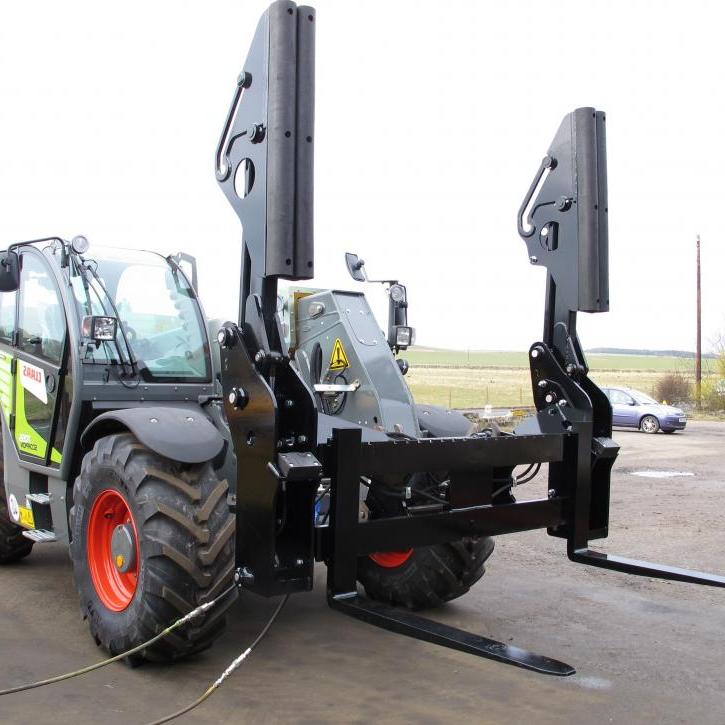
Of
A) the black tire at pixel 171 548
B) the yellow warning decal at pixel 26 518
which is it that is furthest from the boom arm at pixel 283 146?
the yellow warning decal at pixel 26 518

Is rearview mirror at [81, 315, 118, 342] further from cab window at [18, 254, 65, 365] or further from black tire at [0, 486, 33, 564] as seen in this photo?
black tire at [0, 486, 33, 564]

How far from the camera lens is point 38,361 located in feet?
18.9

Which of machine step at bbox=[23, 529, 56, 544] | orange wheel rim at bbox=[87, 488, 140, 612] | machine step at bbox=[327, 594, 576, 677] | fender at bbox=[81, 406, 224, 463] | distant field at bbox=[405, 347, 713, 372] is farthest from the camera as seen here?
distant field at bbox=[405, 347, 713, 372]

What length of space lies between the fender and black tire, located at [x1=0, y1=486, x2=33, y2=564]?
207 cm

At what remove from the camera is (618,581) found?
681cm

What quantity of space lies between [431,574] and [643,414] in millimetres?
20144

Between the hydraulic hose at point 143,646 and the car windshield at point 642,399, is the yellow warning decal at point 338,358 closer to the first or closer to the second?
the hydraulic hose at point 143,646

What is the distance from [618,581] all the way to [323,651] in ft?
9.80

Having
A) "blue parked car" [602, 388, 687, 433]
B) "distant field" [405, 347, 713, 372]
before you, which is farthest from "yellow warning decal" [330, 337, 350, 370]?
"distant field" [405, 347, 713, 372]

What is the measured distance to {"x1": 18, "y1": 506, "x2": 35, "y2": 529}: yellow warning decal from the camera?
220 inches

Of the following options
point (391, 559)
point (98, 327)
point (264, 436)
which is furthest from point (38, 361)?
point (391, 559)

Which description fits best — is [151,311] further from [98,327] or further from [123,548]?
[123,548]

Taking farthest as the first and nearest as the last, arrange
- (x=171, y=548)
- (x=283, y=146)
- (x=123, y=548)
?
(x=123, y=548)
(x=171, y=548)
(x=283, y=146)

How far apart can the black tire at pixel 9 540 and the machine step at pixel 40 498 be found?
2.68 ft
